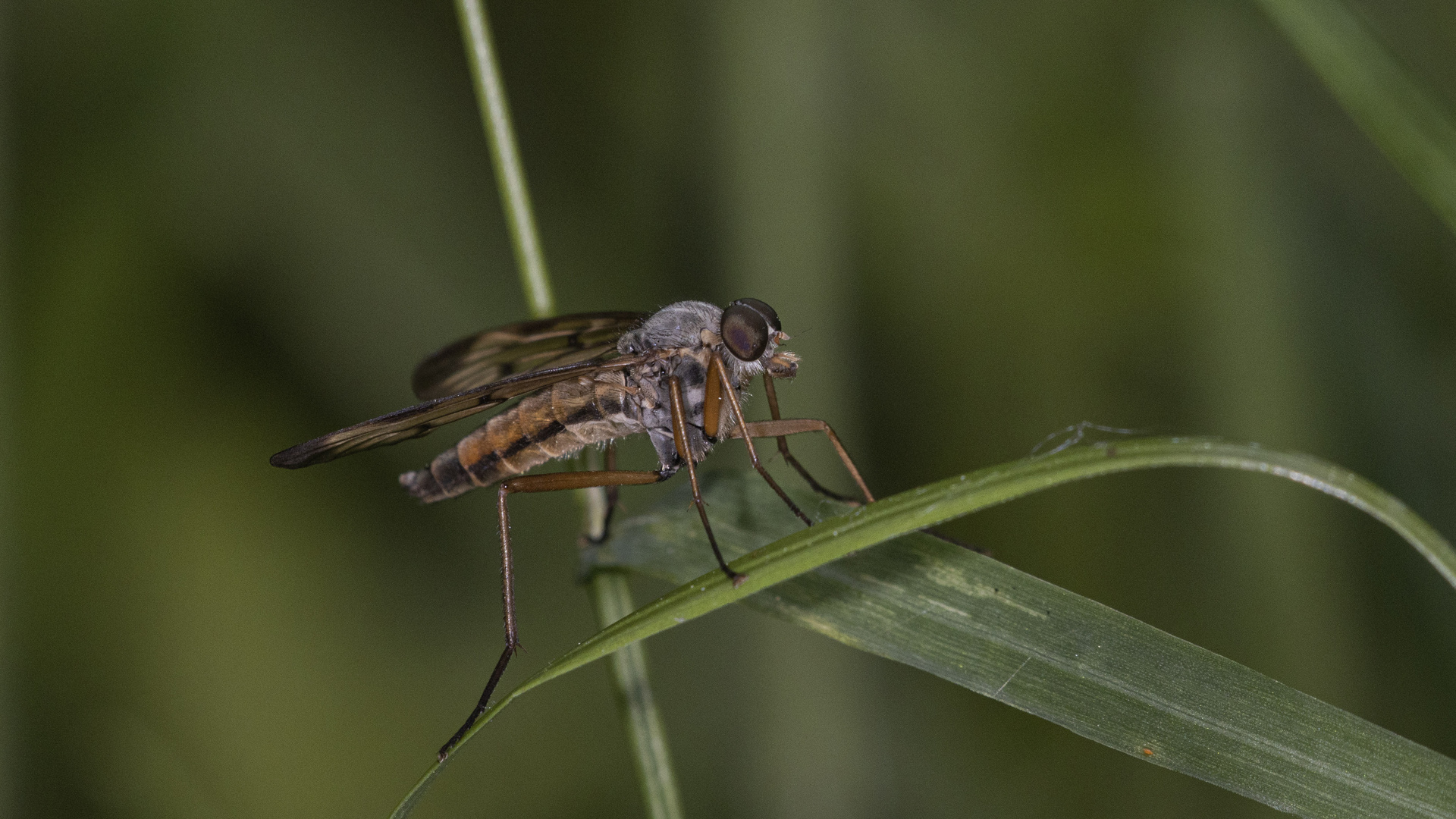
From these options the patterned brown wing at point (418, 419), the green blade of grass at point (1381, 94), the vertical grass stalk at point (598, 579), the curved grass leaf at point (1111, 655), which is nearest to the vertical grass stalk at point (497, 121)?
the vertical grass stalk at point (598, 579)

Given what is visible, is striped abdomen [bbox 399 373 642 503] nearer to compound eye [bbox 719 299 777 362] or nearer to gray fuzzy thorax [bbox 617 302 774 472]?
gray fuzzy thorax [bbox 617 302 774 472]

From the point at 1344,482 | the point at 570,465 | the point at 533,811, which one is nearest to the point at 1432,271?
the point at 1344,482

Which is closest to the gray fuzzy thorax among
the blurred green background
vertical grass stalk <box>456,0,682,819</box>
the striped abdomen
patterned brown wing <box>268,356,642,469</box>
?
the striped abdomen

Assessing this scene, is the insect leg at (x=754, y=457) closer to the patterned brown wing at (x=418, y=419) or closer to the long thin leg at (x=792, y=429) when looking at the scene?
the long thin leg at (x=792, y=429)

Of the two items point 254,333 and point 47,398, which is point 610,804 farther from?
point 47,398

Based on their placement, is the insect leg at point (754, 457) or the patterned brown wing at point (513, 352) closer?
the insect leg at point (754, 457)

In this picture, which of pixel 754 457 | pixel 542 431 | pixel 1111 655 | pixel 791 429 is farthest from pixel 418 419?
pixel 1111 655
